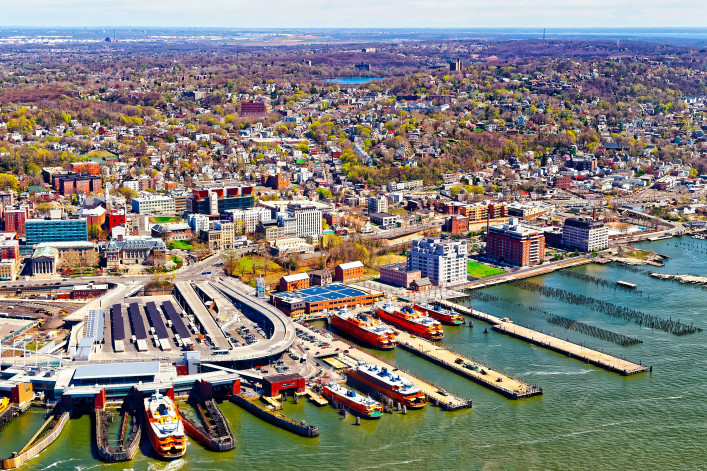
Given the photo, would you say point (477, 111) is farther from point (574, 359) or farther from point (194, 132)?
point (574, 359)

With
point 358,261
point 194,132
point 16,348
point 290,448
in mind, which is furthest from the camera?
point 194,132

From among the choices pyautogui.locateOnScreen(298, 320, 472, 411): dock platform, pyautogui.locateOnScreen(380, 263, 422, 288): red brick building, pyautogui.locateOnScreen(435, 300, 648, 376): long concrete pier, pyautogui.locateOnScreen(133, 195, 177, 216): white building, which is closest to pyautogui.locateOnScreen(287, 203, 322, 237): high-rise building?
pyautogui.locateOnScreen(133, 195, 177, 216): white building

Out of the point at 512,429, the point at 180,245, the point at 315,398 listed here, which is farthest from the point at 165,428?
the point at 180,245

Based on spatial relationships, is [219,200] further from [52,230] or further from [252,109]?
[252,109]

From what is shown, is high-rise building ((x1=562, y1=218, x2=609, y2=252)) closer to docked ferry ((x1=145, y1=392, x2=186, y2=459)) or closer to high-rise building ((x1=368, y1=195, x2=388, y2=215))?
high-rise building ((x1=368, y1=195, x2=388, y2=215))

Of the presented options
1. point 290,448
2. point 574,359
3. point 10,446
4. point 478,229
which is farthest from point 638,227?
point 10,446
